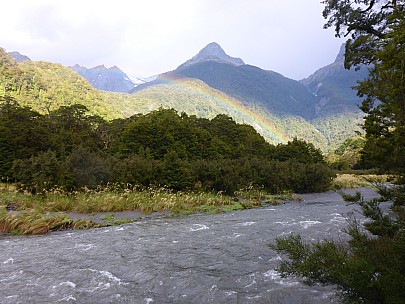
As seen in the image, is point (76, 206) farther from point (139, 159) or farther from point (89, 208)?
point (139, 159)

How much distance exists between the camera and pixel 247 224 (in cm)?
1554

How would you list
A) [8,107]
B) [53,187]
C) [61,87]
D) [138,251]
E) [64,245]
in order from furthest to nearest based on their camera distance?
[61,87]
[8,107]
[53,187]
[64,245]
[138,251]

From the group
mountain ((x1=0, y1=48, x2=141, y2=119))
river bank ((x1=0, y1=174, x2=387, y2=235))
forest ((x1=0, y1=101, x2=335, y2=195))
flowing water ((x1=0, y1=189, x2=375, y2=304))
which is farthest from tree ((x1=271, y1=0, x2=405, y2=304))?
mountain ((x1=0, y1=48, x2=141, y2=119))

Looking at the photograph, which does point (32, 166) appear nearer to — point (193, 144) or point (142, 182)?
point (142, 182)

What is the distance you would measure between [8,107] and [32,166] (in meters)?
19.3

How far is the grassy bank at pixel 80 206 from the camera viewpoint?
14578 mm

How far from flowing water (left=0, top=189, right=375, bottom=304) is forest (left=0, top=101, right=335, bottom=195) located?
31.5ft

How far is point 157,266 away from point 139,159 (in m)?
18.9

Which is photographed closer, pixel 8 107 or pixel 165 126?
pixel 8 107

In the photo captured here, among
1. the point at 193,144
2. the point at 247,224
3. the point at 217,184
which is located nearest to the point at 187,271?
the point at 247,224

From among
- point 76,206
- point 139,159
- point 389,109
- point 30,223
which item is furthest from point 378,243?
point 139,159

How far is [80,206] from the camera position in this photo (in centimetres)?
1845

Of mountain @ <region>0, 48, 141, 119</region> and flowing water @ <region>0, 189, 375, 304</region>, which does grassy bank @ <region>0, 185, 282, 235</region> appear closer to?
flowing water @ <region>0, 189, 375, 304</region>

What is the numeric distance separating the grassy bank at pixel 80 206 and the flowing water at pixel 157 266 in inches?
46.6
